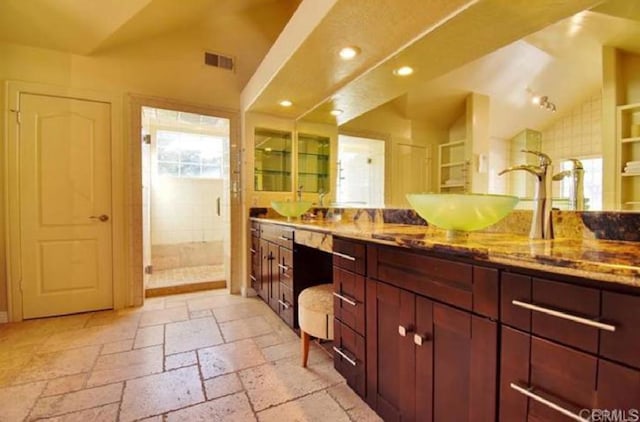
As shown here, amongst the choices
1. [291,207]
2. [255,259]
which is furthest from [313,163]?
[255,259]

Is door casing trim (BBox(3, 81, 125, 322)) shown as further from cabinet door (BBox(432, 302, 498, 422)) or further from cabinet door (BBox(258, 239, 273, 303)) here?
cabinet door (BBox(432, 302, 498, 422))

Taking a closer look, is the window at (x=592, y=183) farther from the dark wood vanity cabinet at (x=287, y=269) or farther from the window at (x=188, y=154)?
the window at (x=188, y=154)

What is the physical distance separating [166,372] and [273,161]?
2.44 metres

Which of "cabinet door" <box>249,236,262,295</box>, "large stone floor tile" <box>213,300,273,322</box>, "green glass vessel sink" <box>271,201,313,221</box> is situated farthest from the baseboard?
"green glass vessel sink" <box>271,201,313,221</box>

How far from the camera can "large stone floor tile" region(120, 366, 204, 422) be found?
1.47 m

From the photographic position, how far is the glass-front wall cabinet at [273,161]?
11.4ft

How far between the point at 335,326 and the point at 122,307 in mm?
2406

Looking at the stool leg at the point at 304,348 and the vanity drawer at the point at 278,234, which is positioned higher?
the vanity drawer at the point at 278,234

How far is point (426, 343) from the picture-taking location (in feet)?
3.57

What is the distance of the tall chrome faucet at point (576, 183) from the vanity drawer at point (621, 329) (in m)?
0.76

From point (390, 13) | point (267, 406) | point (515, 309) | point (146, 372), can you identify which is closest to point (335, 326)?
point (267, 406)

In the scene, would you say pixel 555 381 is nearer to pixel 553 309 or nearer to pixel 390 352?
pixel 553 309

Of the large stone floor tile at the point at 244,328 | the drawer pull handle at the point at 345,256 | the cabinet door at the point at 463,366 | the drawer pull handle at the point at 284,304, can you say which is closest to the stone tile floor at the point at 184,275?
the large stone floor tile at the point at 244,328

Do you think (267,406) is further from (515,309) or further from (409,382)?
(515,309)
